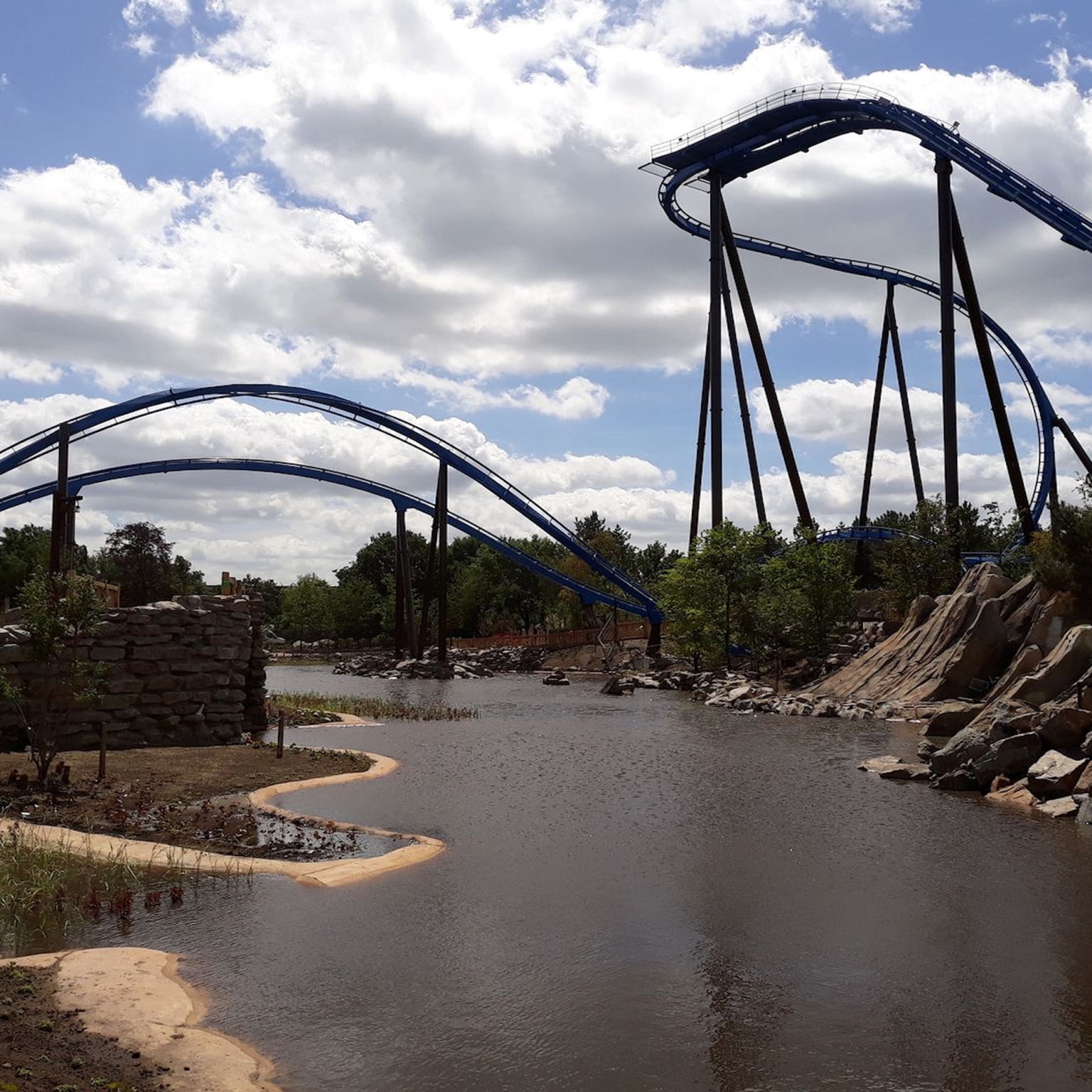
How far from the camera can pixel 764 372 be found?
49.8 metres

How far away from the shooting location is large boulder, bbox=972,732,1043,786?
17297 mm

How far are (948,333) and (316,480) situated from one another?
30194mm

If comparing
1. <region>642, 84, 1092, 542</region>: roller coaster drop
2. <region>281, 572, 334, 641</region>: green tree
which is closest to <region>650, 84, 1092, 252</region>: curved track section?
<region>642, 84, 1092, 542</region>: roller coaster drop

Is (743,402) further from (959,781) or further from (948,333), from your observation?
(959,781)

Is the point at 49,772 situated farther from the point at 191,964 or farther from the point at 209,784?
the point at 191,964

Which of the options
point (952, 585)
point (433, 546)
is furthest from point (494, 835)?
point (433, 546)

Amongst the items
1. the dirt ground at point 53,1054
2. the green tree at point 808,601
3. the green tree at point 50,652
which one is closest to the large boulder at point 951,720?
the green tree at point 50,652

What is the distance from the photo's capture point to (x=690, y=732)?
91.1 ft

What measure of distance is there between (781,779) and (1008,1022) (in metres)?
11.6

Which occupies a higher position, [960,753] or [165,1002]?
[960,753]

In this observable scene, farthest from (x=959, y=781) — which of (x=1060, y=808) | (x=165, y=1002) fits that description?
(x=165, y=1002)

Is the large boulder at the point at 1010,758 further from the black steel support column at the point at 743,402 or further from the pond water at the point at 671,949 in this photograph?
the black steel support column at the point at 743,402

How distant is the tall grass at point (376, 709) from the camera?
31.4 metres

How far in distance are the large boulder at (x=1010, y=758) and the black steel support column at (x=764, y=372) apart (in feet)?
104
